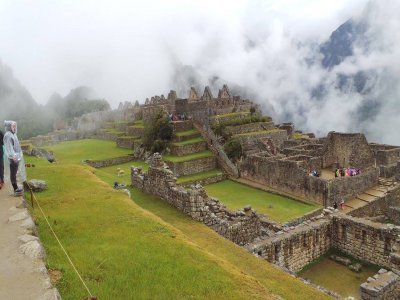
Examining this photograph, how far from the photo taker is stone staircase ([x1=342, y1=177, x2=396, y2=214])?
25.2m

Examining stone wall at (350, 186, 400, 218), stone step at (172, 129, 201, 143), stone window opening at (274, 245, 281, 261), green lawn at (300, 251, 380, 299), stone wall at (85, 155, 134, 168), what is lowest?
stone wall at (350, 186, 400, 218)

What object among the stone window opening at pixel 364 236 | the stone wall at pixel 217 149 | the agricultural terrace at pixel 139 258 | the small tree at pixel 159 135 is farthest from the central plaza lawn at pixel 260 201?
the agricultural terrace at pixel 139 258

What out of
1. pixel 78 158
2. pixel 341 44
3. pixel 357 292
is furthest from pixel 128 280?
pixel 341 44

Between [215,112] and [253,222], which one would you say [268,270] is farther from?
[215,112]

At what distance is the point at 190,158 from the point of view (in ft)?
121

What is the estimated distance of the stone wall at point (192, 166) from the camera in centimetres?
3528

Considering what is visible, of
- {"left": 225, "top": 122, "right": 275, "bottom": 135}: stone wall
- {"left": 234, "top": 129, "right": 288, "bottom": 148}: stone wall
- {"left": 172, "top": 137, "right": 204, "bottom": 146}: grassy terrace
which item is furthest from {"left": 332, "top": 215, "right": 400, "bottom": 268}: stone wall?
{"left": 172, "top": 137, "right": 204, "bottom": 146}: grassy terrace

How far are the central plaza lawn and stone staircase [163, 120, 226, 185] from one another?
187cm

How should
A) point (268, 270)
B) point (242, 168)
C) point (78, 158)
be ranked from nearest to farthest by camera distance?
point (268, 270)
point (242, 168)
point (78, 158)

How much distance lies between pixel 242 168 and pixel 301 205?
8843mm

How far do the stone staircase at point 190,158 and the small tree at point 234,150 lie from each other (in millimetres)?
1836

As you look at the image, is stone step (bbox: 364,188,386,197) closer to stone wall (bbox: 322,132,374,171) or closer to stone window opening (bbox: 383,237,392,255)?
stone wall (bbox: 322,132,374,171)

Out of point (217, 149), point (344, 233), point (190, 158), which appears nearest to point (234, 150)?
point (217, 149)

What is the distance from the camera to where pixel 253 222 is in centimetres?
1334
